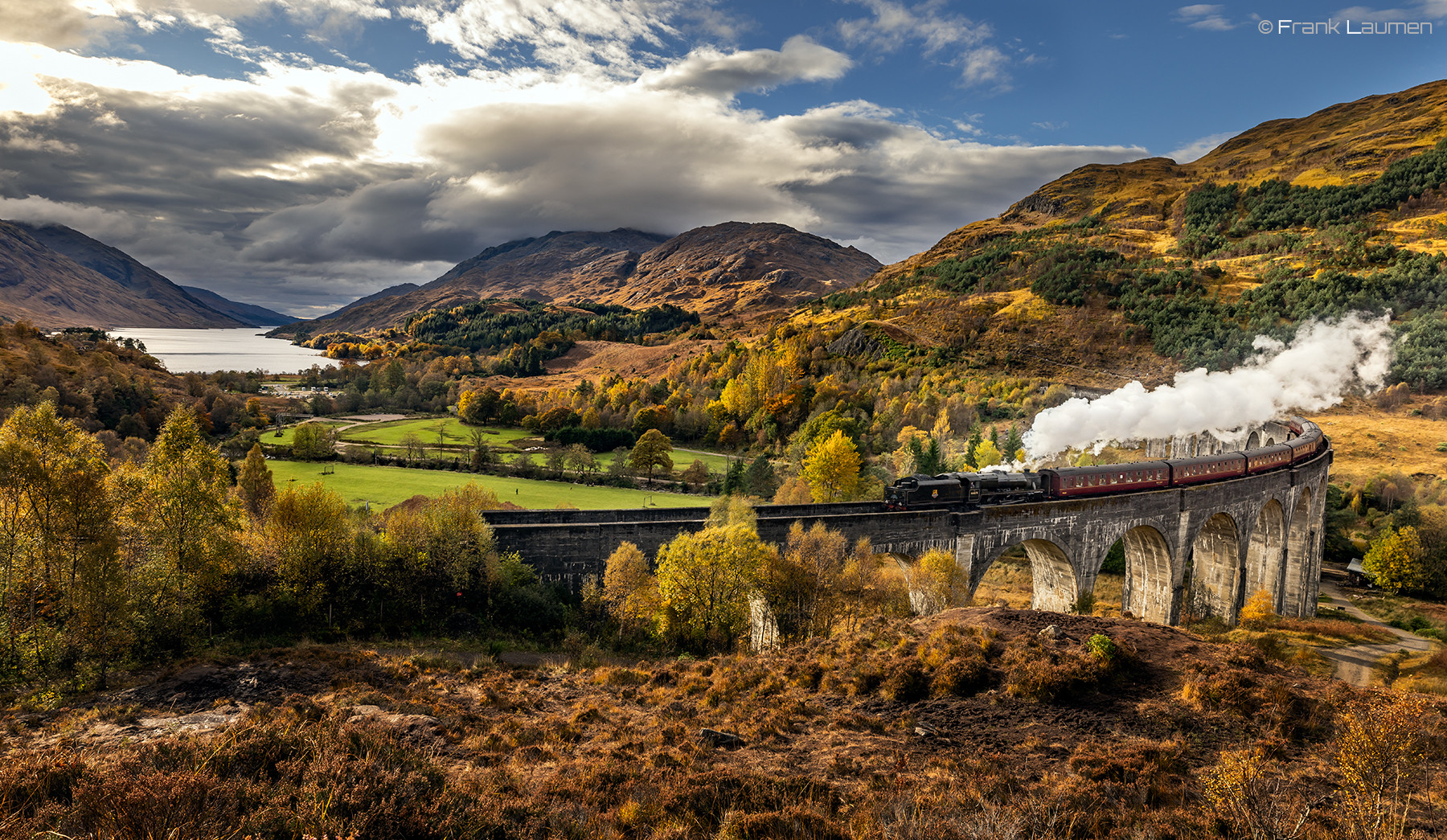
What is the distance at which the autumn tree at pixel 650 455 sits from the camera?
68.1 metres

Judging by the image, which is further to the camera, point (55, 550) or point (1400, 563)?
point (1400, 563)

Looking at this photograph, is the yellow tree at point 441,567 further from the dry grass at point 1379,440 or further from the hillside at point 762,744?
the dry grass at point 1379,440

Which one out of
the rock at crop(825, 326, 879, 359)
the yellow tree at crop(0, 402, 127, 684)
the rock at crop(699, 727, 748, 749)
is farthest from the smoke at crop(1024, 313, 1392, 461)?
the rock at crop(825, 326, 879, 359)

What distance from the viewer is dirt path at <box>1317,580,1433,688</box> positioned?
21.9 metres

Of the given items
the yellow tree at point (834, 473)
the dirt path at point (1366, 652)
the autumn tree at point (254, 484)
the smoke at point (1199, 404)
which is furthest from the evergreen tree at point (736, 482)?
the dirt path at point (1366, 652)

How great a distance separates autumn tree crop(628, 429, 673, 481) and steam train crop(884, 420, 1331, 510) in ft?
139

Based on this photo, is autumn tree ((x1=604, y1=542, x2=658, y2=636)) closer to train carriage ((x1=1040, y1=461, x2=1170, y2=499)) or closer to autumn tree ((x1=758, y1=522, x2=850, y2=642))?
autumn tree ((x1=758, y1=522, x2=850, y2=642))

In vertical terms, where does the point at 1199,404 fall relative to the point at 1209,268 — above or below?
below

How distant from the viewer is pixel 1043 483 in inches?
1054

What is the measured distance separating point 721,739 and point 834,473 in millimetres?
37052

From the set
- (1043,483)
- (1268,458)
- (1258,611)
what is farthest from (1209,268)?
(1043,483)

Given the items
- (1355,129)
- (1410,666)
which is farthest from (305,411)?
(1355,129)

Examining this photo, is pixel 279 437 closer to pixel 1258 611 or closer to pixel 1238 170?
pixel 1258 611

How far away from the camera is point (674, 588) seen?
80.0ft
